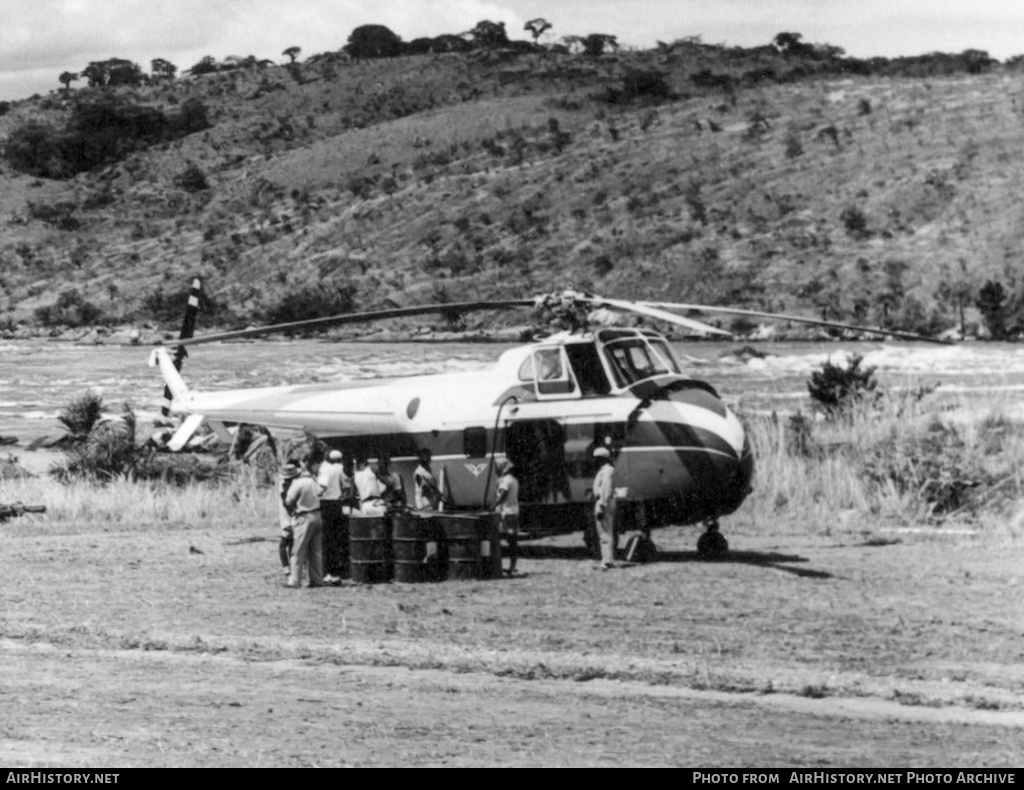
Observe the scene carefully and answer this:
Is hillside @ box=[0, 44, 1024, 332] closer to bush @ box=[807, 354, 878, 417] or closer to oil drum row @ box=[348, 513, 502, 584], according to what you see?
bush @ box=[807, 354, 878, 417]

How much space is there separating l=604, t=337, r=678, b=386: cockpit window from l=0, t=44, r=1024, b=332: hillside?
3317 cm

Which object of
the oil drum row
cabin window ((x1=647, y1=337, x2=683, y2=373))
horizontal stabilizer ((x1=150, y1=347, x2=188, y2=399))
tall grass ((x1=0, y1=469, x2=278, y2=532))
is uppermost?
cabin window ((x1=647, y1=337, x2=683, y2=373))

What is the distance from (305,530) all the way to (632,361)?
15.1 ft

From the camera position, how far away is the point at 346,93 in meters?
120

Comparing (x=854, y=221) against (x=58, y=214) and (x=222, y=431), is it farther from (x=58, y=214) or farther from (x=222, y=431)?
(x=58, y=214)

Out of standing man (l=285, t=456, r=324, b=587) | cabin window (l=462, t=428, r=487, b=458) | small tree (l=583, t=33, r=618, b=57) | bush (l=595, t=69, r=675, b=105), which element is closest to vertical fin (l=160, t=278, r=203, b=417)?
cabin window (l=462, t=428, r=487, b=458)

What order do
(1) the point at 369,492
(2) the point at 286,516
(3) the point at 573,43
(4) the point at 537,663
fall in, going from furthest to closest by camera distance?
(3) the point at 573,43, (1) the point at 369,492, (2) the point at 286,516, (4) the point at 537,663

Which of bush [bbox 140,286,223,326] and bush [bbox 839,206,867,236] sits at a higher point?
bush [bbox 839,206,867,236]

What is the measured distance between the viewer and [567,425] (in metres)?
21.2

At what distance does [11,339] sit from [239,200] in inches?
876

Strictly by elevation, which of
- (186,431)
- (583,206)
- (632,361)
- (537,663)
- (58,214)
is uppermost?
(58,214)

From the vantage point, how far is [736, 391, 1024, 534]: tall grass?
84.3 ft

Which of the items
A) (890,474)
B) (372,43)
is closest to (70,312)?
(890,474)

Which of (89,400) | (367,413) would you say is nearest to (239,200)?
(89,400)
